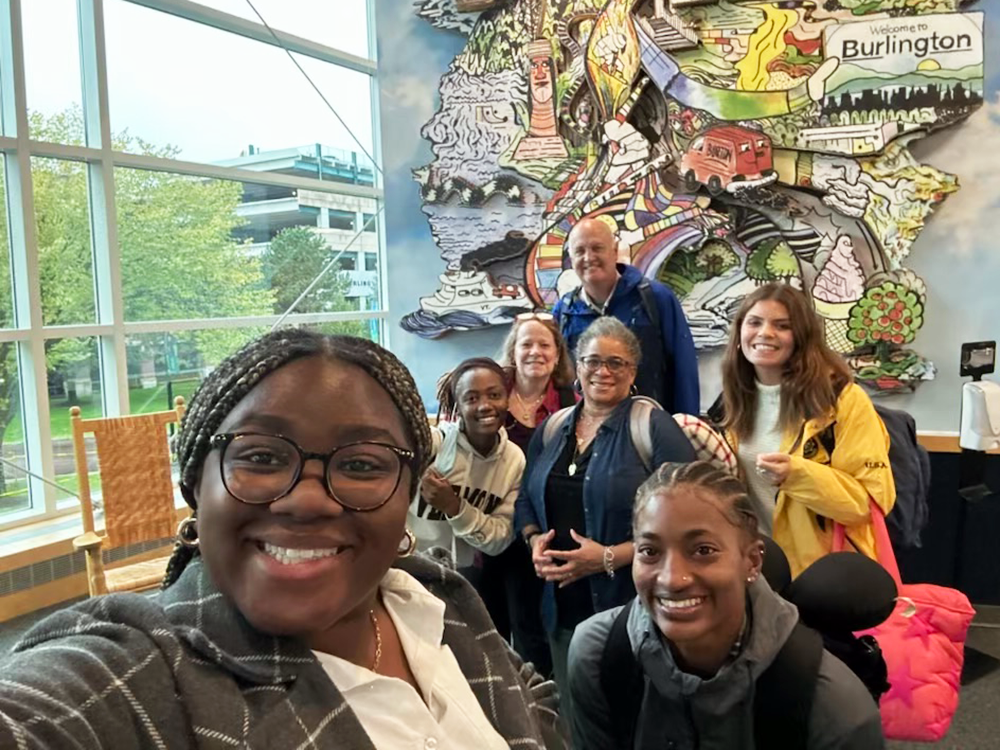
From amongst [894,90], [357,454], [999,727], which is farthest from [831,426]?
[894,90]

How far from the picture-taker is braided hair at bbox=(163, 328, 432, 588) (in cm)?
71

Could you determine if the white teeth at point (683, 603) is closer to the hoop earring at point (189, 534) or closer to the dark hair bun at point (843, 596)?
the dark hair bun at point (843, 596)

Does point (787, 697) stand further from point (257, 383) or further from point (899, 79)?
point (899, 79)

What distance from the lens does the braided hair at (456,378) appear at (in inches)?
85.6

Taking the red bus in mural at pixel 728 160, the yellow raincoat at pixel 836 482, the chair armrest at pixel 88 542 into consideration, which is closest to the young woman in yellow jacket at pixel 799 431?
the yellow raincoat at pixel 836 482

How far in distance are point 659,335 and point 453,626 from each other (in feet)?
6.86

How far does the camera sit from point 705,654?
4.19 ft

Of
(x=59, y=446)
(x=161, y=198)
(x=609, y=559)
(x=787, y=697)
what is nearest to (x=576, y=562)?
(x=609, y=559)

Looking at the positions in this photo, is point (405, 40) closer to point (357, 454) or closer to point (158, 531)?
point (158, 531)

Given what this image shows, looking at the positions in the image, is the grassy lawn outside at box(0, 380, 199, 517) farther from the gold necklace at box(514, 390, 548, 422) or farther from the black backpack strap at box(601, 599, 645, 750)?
the black backpack strap at box(601, 599, 645, 750)

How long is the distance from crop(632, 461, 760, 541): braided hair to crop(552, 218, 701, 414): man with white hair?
4.68 ft

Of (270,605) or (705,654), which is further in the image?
(705,654)

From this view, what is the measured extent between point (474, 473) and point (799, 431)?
927mm

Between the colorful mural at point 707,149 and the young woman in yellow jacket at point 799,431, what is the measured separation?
1.63m
